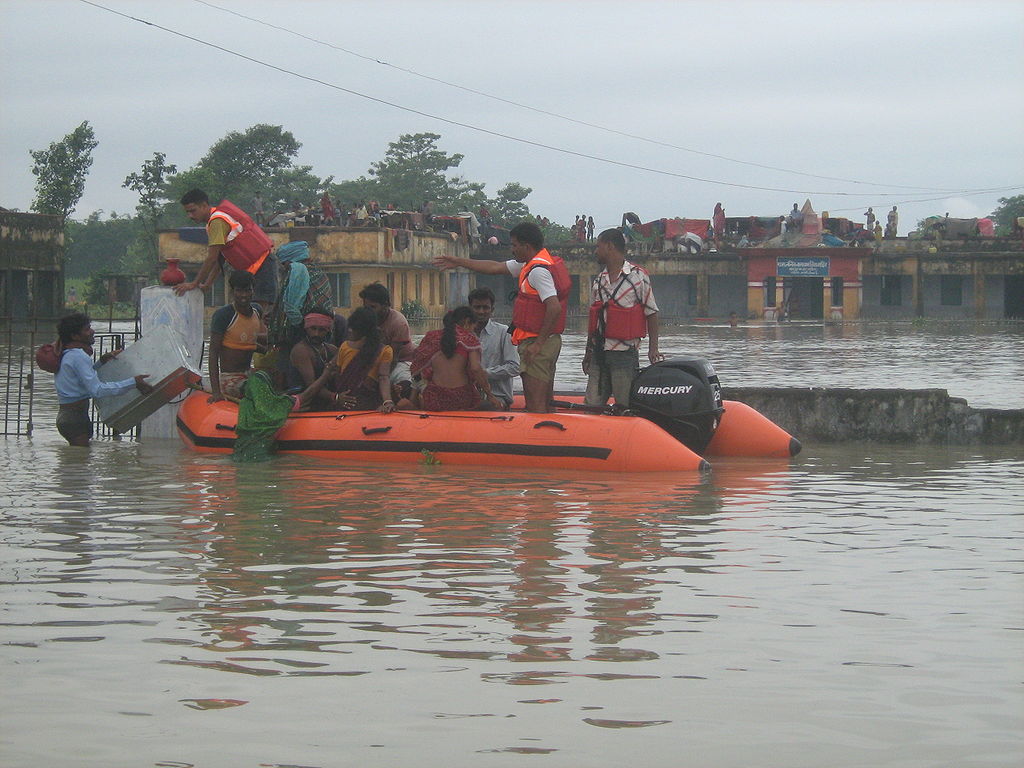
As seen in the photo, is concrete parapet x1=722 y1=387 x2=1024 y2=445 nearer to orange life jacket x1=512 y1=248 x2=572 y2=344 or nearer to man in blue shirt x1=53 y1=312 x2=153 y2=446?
orange life jacket x1=512 y1=248 x2=572 y2=344

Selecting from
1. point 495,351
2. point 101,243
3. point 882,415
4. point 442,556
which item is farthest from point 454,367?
point 101,243

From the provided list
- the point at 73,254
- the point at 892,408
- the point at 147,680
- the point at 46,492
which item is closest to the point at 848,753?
the point at 147,680

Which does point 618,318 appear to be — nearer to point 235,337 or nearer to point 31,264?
point 235,337

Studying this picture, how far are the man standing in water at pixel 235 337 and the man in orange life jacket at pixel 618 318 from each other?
2687 mm

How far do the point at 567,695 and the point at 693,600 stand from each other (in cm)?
144

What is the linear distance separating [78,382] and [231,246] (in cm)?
167

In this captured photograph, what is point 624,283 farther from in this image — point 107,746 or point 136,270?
point 136,270

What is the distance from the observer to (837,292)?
170 feet

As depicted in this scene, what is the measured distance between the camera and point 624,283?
1005 centimetres

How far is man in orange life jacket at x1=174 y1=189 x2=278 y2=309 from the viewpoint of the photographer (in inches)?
424

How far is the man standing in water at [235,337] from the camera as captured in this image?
10789 millimetres

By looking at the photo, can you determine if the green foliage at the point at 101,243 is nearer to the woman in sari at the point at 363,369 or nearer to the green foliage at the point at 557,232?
the green foliage at the point at 557,232

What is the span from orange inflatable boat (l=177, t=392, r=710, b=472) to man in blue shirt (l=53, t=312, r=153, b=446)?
1.09 meters

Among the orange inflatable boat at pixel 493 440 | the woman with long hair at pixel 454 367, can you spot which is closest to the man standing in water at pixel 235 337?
the orange inflatable boat at pixel 493 440
